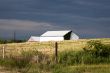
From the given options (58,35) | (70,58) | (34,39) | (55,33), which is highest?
(55,33)

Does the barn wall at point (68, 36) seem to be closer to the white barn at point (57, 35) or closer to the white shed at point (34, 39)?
the white barn at point (57, 35)

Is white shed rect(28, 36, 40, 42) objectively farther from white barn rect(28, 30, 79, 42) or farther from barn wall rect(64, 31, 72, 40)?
barn wall rect(64, 31, 72, 40)

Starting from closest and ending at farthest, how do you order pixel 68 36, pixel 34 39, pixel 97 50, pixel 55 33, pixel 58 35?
pixel 97 50
pixel 58 35
pixel 68 36
pixel 55 33
pixel 34 39

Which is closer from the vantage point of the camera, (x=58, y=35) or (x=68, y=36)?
(x=58, y=35)

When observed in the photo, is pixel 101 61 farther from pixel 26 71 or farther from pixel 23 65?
pixel 26 71

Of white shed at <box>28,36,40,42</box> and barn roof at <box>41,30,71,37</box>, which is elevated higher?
barn roof at <box>41,30,71,37</box>

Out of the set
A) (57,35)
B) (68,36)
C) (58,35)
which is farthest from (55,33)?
(68,36)

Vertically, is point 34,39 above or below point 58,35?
below

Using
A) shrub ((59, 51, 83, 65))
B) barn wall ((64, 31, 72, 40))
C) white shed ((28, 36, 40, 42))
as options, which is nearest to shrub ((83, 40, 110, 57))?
shrub ((59, 51, 83, 65))

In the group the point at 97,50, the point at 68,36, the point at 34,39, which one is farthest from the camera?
the point at 34,39

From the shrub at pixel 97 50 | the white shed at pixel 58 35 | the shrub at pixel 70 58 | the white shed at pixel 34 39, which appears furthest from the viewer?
the white shed at pixel 34 39

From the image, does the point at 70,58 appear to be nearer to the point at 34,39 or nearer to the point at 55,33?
the point at 55,33

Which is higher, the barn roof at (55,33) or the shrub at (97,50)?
the barn roof at (55,33)

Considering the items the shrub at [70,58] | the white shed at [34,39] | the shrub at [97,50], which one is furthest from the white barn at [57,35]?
the shrub at [70,58]
